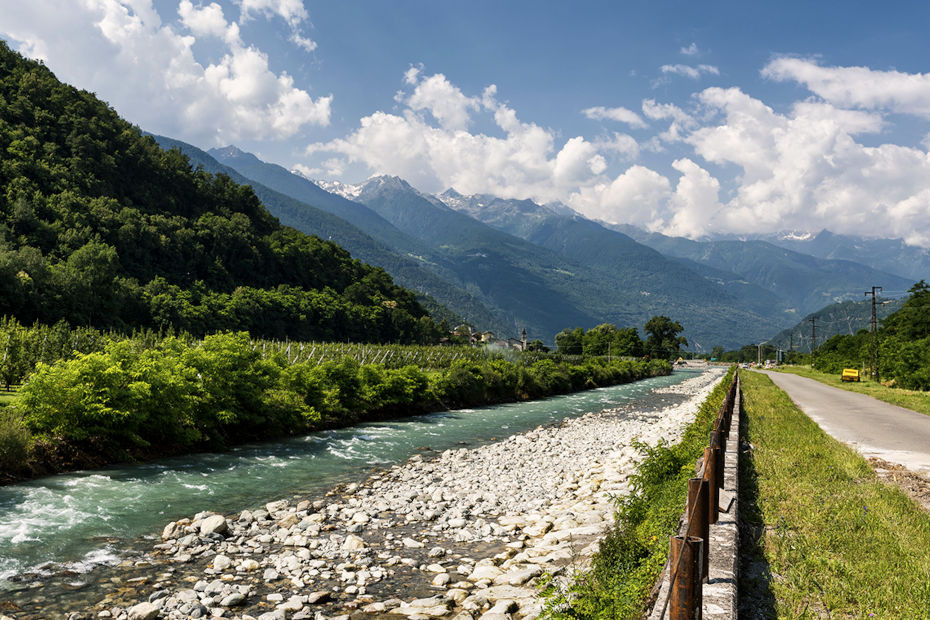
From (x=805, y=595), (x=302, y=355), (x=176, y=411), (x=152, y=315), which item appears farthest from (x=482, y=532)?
(x=152, y=315)

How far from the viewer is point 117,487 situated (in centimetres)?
1497

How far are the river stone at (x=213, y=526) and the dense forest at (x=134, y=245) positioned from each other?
6135 cm

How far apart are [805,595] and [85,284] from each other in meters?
78.6

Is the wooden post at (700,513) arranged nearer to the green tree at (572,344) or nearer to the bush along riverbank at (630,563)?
the bush along riverbank at (630,563)

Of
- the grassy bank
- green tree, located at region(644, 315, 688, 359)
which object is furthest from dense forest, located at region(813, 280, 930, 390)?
green tree, located at region(644, 315, 688, 359)

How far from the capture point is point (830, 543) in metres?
7.25

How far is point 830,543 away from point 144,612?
380 inches

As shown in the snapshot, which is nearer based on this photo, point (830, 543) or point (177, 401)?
point (830, 543)

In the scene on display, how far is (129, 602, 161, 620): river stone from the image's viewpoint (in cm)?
757

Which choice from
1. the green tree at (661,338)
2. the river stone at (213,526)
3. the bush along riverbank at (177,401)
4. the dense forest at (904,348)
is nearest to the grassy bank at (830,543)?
the river stone at (213,526)

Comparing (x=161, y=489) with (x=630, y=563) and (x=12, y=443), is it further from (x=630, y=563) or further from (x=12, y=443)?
(x=630, y=563)

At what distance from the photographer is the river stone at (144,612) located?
24.8ft

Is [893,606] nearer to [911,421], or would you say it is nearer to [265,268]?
[911,421]

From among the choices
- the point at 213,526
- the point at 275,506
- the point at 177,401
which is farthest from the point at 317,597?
the point at 177,401
